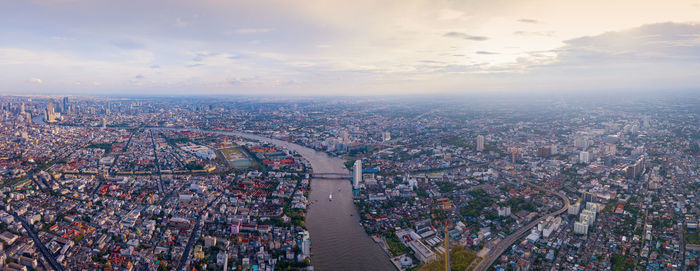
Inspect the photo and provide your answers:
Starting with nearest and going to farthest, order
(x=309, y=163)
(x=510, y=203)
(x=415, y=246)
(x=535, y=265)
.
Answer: (x=535, y=265) < (x=415, y=246) < (x=510, y=203) < (x=309, y=163)

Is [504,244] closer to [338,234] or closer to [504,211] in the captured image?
[504,211]

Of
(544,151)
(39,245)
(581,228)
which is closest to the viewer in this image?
(39,245)

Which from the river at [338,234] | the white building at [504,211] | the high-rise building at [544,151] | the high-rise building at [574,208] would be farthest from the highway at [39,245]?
the high-rise building at [544,151]

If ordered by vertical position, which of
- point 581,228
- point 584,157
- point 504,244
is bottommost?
point 504,244

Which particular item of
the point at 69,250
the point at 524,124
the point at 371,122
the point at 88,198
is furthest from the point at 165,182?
the point at 524,124

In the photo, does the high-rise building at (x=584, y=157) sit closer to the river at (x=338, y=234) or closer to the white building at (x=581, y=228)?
the white building at (x=581, y=228)

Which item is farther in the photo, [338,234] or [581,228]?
[338,234]

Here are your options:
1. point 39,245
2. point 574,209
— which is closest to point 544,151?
point 574,209

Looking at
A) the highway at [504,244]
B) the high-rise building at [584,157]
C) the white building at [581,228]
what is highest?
the high-rise building at [584,157]

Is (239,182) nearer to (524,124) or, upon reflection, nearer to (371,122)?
(371,122)

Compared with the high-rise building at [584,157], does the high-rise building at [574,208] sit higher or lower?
lower

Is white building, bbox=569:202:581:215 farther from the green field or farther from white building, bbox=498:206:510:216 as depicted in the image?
the green field
